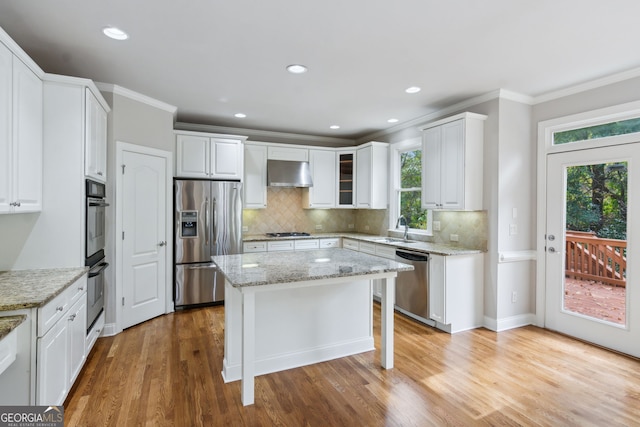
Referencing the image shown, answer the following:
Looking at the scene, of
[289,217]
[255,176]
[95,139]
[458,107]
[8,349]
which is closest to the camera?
[8,349]

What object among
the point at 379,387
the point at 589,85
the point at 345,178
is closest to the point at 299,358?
the point at 379,387

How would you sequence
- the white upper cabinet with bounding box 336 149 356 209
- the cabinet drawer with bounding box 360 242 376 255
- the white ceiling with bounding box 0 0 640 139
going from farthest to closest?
the white upper cabinet with bounding box 336 149 356 209
the cabinet drawer with bounding box 360 242 376 255
the white ceiling with bounding box 0 0 640 139

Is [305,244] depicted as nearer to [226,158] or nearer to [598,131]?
[226,158]

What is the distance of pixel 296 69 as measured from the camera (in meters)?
3.06

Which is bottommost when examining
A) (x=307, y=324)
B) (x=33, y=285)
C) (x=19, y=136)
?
(x=307, y=324)

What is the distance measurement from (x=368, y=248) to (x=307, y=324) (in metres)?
2.23

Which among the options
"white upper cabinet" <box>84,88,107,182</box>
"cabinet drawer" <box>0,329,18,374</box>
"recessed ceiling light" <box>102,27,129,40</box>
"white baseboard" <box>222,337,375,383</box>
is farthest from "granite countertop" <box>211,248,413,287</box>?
"recessed ceiling light" <box>102,27,129,40</box>

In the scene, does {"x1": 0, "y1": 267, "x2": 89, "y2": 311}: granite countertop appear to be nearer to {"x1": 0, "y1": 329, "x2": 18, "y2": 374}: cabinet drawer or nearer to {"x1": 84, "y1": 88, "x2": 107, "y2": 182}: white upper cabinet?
{"x1": 0, "y1": 329, "x2": 18, "y2": 374}: cabinet drawer

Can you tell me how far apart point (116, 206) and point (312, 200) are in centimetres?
301

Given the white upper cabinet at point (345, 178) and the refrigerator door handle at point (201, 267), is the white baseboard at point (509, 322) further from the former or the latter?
the refrigerator door handle at point (201, 267)

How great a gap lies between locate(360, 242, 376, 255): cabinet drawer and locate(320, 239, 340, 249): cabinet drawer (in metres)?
0.60

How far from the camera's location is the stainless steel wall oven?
281 centimetres

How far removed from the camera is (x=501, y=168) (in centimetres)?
369

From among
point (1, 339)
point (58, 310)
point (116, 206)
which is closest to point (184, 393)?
point (58, 310)
